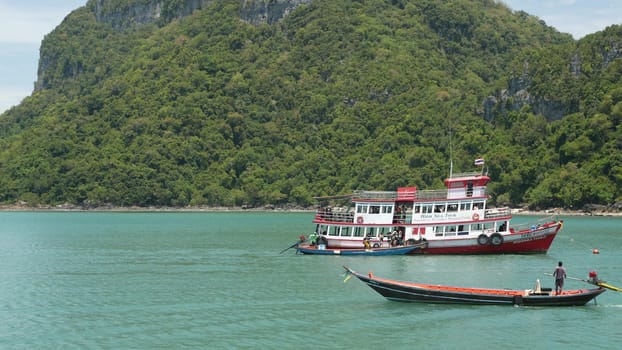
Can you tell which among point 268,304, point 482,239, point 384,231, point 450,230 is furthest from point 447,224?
point 268,304

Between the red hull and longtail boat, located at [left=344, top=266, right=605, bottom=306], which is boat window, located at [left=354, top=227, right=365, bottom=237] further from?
longtail boat, located at [left=344, top=266, right=605, bottom=306]

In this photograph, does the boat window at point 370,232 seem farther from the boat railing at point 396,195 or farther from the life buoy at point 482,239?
the life buoy at point 482,239

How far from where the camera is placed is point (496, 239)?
69062 millimetres

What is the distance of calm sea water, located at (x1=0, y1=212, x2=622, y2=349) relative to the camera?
37688 mm

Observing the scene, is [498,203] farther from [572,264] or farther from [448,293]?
[448,293]

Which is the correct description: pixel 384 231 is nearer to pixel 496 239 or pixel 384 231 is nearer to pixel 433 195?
pixel 433 195

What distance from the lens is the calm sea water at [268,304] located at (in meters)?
37.7

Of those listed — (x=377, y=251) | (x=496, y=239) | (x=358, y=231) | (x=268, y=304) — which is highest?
(x=496, y=239)

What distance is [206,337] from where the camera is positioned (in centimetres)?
3800

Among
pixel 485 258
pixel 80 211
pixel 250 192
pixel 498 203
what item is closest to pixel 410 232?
pixel 485 258

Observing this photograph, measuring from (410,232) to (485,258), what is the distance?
7.06 meters

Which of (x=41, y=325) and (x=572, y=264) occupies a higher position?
(x=572, y=264)

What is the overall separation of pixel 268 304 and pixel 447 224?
28194mm

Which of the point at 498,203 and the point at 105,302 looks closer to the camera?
the point at 105,302
